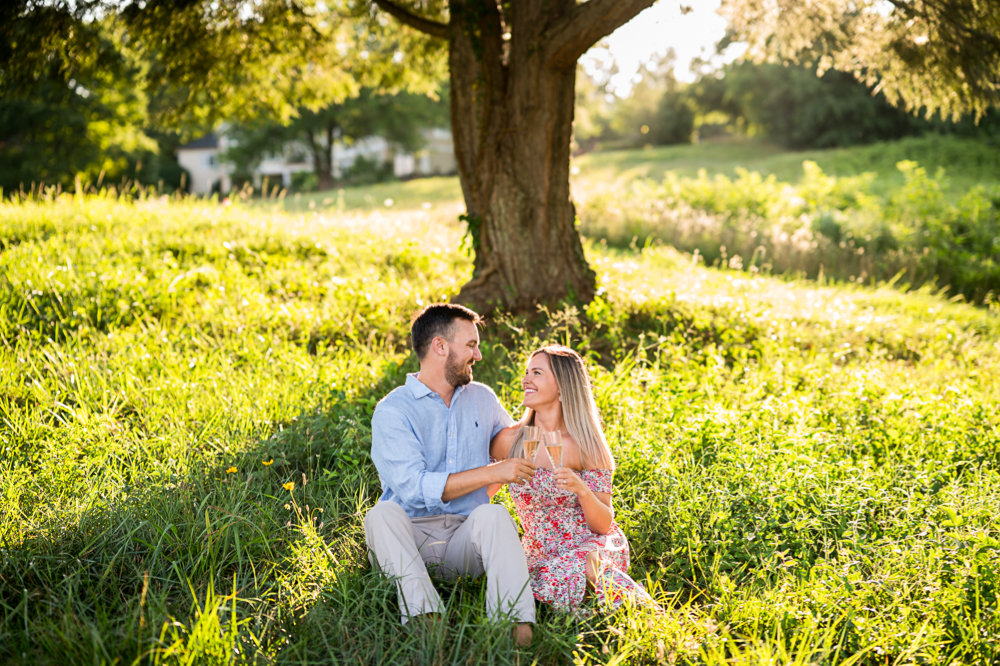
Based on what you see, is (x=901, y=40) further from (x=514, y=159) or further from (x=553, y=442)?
(x=553, y=442)

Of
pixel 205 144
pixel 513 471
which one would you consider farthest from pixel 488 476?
pixel 205 144

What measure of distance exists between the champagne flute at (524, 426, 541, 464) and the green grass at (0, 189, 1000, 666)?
2.53ft

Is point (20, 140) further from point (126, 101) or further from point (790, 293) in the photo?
point (790, 293)

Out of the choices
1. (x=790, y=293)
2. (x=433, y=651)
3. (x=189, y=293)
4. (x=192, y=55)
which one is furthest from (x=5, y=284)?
(x=790, y=293)

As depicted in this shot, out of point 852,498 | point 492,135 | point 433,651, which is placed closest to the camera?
point 433,651

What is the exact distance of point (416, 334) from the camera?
3363 mm

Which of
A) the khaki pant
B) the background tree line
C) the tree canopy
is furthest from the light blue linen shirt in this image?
the background tree line

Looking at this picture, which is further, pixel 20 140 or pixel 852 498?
pixel 20 140

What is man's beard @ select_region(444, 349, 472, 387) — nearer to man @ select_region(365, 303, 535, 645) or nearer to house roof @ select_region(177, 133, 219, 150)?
man @ select_region(365, 303, 535, 645)

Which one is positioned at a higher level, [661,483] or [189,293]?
[189,293]

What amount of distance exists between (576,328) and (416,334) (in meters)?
3.38

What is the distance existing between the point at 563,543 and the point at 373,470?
148cm

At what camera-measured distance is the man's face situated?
3.29m

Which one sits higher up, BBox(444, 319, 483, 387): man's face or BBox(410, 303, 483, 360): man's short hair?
BBox(410, 303, 483, 360): man's short hair
